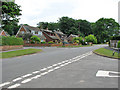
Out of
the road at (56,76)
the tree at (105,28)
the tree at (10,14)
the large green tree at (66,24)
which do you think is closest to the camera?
the road at (56,76)

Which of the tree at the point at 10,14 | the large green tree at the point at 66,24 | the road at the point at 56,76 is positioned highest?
the large green tree at the point at 66,24

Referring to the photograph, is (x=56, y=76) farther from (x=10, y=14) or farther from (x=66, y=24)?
(x=66, y=24)

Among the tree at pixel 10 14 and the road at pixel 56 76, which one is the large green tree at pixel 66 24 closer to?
the tree at pixel 10 14

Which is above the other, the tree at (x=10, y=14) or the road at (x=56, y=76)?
the tree at (x=10, y=14)

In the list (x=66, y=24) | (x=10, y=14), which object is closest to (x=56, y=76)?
(x=10, y=14)

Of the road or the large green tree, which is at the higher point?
the large green tree

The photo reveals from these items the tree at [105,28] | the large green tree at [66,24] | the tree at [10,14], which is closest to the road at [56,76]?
the tree at [10,14]

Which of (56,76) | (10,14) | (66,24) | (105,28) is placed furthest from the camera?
(66,24)

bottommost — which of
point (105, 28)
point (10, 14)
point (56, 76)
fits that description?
point (56, 76)

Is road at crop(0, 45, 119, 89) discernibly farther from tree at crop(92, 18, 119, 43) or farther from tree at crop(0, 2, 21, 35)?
tree at crop(92, 18, 119, 43)

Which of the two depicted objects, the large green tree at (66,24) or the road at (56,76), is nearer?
the road at (56,76)

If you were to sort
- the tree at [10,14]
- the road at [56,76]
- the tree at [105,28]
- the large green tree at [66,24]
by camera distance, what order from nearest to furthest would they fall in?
the road at [56,76], the tree at [10,14], the tree at [105,28], the large green tree at [66,24]

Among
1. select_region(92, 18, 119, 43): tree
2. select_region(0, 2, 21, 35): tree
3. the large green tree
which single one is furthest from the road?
select_region(92, 18, 119, 43): tree

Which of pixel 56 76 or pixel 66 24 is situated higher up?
pixel 66 24
